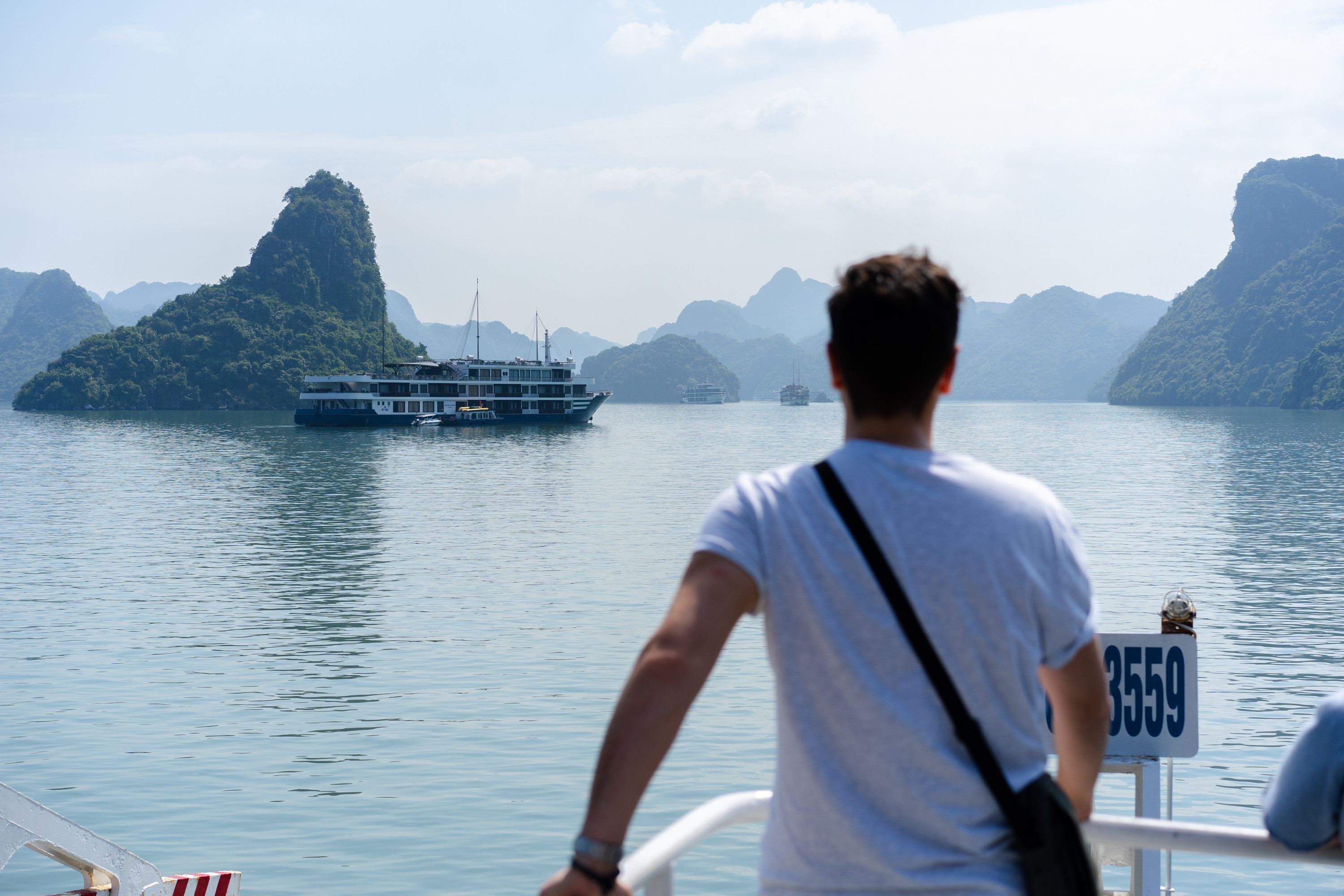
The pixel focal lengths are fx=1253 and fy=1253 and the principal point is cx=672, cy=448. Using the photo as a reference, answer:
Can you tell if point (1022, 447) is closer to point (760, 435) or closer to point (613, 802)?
point (760, 435)

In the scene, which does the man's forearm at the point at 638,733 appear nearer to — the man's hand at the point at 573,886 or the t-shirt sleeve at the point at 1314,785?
the man's hand at the point at 573,886

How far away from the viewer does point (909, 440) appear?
177 cm

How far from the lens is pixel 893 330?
1.72m

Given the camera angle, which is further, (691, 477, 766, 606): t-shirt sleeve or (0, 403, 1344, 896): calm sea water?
(0, 403, 1344, 896): calm sea water

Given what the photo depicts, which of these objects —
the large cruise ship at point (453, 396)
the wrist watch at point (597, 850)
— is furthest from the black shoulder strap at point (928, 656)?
the large cruise ship at point (453, 396)

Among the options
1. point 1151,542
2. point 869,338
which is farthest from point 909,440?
point 1151,542

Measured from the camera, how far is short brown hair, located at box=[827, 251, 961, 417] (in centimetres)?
171

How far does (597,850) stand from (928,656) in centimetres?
50

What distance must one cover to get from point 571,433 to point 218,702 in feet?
280

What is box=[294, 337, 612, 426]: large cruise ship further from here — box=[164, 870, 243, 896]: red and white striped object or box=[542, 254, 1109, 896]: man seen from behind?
box=[542, 254, 1109, 896]: man seen from behind

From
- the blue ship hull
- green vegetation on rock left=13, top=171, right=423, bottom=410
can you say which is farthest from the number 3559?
green vegetation on rock left=13, top=171, right=423, bottom=410

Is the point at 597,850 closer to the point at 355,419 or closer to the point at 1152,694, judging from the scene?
the point at 1152,694

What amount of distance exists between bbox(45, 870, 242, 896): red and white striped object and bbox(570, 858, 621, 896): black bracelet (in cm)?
490

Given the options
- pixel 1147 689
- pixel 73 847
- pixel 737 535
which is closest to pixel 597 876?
pixel 737 535
